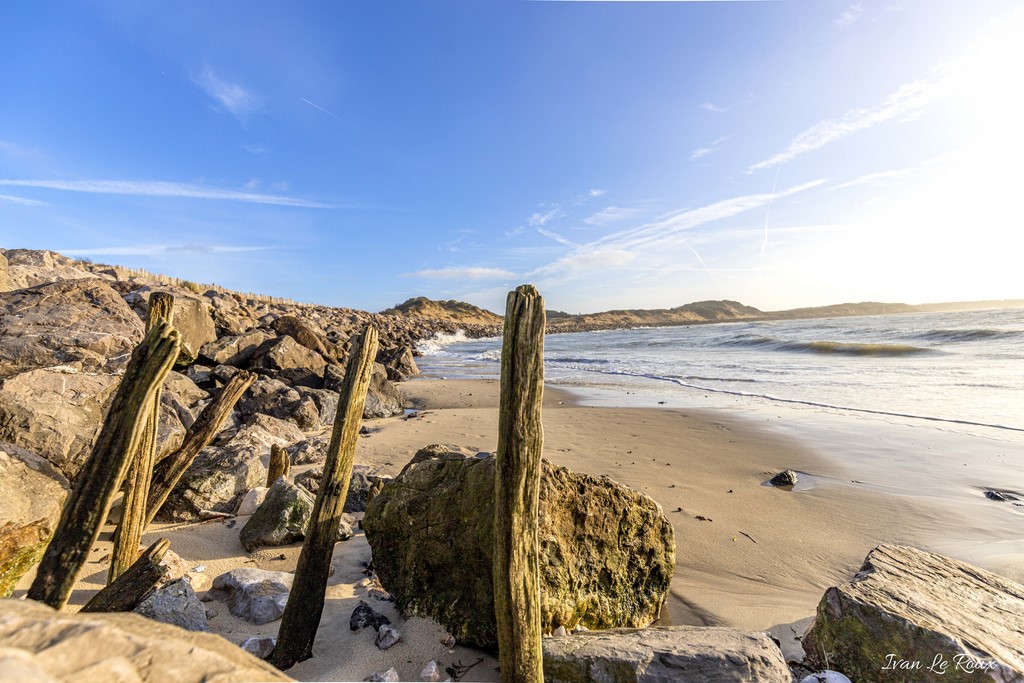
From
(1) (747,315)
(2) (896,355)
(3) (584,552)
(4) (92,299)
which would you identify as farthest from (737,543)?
(1) (747,315)

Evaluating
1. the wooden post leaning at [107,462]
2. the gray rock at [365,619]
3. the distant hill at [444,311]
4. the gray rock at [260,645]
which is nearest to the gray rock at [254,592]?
the gray rock at [260,645]

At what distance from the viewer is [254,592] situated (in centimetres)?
350

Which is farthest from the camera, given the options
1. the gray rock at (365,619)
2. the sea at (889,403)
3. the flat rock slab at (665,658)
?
the sea at (889,403)

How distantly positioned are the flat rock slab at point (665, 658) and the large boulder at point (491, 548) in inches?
15.7

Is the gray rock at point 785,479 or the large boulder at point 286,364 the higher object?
the large boulder at point 286,364

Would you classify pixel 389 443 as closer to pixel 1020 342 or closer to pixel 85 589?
pixel 85 589

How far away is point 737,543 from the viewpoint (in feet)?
16.3

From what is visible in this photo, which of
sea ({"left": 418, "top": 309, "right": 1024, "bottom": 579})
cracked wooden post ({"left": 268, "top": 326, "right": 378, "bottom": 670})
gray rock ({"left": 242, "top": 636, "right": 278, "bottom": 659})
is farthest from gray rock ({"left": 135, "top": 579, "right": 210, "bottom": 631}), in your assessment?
sea ({"left": 418, "top": 309, "right": 1024, "bottom": 579})

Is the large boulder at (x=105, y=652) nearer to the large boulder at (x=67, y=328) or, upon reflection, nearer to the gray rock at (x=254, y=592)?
the gray rock at (x=254, y=592)

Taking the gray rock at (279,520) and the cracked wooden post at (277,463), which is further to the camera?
the cracked wooden post at (277,463)

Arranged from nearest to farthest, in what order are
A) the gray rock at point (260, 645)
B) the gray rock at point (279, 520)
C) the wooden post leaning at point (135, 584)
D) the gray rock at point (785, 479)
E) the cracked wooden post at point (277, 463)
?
the wooden post leaning at point (135, 584)
the gray rock at point (260, 645)
the gray rock at point (279, 520)
the cracked wooden post at point (277, 463)
the gray rock at point (785, 479)

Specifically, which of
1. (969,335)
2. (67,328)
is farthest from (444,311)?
(67,328)

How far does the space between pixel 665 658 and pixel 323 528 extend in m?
2.16

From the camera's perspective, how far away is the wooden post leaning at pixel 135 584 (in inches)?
113
